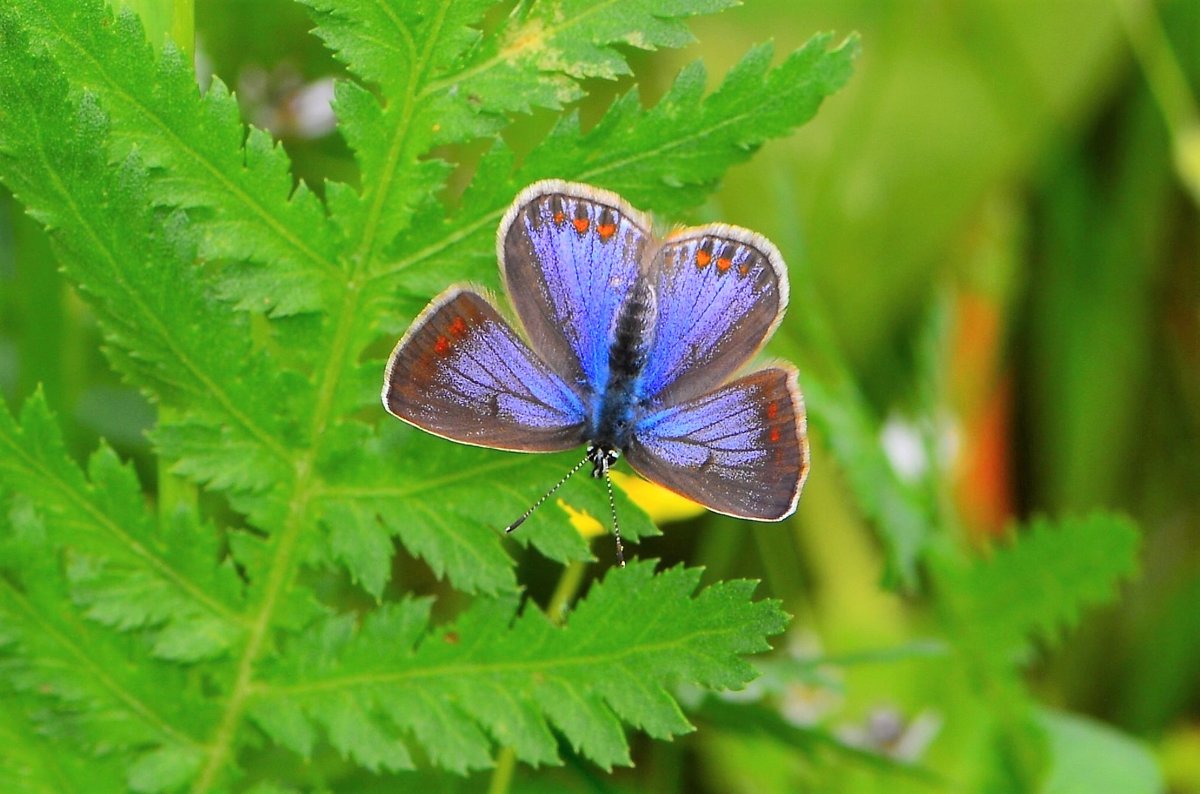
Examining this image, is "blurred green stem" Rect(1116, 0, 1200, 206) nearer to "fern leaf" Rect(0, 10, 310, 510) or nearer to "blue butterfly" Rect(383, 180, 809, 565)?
"blue butterfly" Rect(383, 180, 809, 565)

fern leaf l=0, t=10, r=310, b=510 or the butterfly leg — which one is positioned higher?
fern leaf l=0, t=10, r=310, b=510

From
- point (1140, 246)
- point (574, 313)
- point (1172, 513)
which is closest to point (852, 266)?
point (1140, 246)

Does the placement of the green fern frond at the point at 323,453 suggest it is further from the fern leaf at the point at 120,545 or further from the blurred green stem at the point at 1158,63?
the blurred green stem at the point at 1158,63

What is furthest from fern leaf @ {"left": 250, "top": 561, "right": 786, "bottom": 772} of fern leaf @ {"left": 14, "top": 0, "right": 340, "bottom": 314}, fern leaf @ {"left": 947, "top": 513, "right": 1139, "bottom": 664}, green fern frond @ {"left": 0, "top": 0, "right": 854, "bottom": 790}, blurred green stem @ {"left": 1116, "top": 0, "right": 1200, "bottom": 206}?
blurred green stem @ {"left": 1116, "top": 0, "right": 1200, "bottom": 206}

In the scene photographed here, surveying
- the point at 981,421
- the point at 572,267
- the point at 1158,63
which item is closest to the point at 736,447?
the point at 572,267

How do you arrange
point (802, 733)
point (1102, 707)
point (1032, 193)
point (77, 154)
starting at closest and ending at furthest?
point (77, 154) → point (802, 733) → point (1102, 707) → point (1032, 193)

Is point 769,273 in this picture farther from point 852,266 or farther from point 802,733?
point 852,266

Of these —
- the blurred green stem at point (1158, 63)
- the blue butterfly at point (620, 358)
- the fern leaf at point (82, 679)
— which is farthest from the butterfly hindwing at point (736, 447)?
the blurred green stem at point (1158, 63)
